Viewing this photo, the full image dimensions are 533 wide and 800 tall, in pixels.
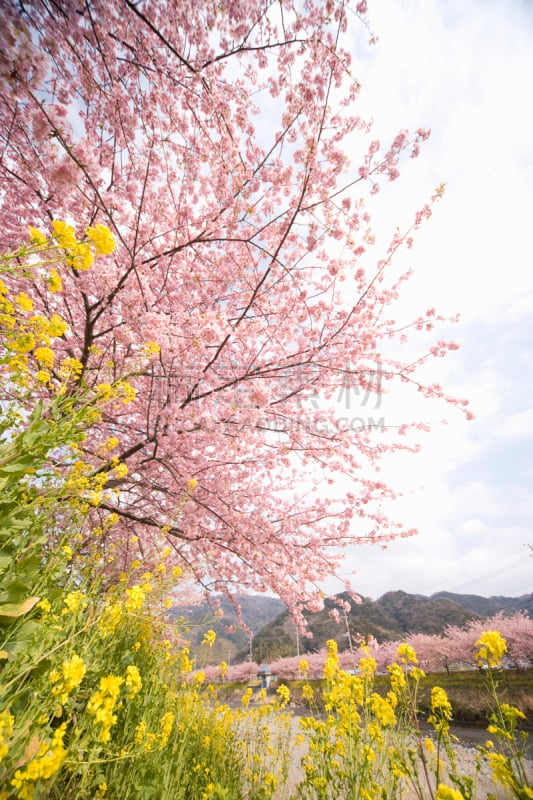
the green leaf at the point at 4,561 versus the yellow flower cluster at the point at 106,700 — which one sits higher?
the green leaf at the point at 4,561

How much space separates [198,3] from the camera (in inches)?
135

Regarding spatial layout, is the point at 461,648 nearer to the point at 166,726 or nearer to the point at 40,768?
the point at 166,726

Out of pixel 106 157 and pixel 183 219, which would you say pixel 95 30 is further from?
pixel 183 219

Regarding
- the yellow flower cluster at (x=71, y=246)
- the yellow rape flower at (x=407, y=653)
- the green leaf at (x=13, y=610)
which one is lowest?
the yellow rape flower at (x=407, y=653)

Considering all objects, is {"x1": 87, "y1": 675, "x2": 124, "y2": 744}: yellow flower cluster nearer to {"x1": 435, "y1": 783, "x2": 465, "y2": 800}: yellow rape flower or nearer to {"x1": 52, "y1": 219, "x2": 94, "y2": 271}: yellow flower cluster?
{"x1": 435, "y1": 783, "x2": 465, "y2": 800}: yellow rape flower

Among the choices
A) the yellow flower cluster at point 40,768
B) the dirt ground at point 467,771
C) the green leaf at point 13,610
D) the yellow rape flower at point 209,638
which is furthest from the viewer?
the dirt ground at point 467,771

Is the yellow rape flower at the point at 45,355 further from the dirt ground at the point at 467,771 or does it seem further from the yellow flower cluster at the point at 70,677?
the dirt ground at the point at 467,771

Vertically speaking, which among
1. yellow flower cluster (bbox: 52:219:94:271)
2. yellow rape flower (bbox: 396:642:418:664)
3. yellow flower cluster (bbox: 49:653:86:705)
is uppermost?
yellow flower cluster (bbox: 52:219:94:271)

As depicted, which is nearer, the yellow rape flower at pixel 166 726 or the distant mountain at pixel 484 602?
the yellow rape flower at pixel 166 726

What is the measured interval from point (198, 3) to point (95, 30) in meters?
1.14

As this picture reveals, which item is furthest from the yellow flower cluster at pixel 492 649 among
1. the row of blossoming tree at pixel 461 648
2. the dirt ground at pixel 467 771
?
the row of blossoming tree at pixel 461 648

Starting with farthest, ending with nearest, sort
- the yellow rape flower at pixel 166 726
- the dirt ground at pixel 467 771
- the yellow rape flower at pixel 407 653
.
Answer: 1. the dirt ground at pixel 467 771
2. the yellow rape flower at pixel 407 653
3. the yellow rape flower at pixel 166 726

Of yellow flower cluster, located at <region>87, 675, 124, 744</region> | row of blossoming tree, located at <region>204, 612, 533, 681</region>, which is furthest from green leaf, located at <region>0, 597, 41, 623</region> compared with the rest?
row of blossoming tree, located at <region>204, 612, 533, 681</region>

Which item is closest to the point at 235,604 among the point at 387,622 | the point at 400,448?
the point at 400,448
